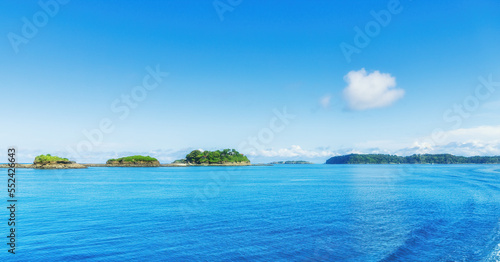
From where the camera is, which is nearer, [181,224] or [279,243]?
[279,243]

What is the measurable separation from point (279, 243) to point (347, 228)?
1025 cm

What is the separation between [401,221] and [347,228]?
30.1ft

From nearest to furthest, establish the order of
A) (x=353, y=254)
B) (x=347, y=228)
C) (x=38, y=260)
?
1. (x=38, y=260)
2. (x=353, y=254)
3. (x=347, y=228)

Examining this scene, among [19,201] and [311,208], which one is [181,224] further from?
[19,201]

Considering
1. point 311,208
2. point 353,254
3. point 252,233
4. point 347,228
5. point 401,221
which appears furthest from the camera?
point 311,208

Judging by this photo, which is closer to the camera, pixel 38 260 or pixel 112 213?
pixel 38 260

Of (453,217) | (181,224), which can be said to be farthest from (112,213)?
(453,217)

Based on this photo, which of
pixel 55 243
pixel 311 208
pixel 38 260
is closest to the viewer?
pixel 38 260

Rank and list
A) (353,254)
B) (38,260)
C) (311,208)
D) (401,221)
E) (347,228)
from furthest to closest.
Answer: (311,208) → (401,221) → (347,228) → (353,254) → (38,260)

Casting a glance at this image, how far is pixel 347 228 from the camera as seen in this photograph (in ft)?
108

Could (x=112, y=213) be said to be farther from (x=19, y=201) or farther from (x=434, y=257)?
(x=434, y=257)

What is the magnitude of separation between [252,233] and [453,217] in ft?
95.5

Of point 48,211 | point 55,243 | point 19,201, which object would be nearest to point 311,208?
point 55,243

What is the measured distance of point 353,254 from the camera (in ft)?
79.9
